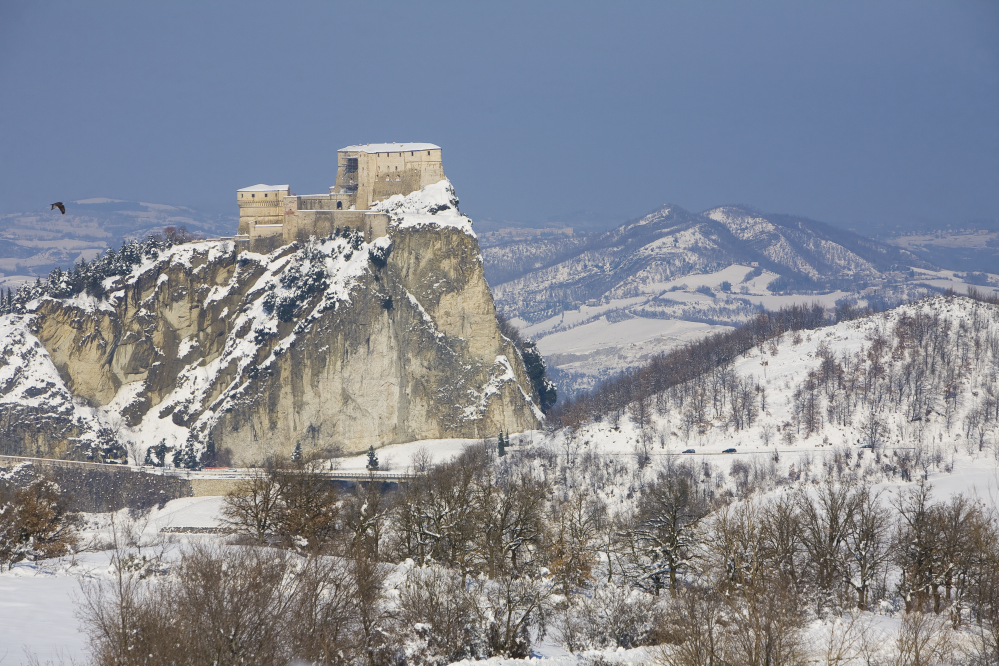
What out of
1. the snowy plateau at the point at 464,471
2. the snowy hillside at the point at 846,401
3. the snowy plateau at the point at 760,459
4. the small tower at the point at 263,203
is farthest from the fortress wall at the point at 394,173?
the snowy hillside at the point at 846,401

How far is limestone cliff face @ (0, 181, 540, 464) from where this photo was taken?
380 ft

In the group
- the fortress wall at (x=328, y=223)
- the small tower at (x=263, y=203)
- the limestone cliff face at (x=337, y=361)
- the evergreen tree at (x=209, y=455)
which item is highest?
the small tower at (x=263, y=203)

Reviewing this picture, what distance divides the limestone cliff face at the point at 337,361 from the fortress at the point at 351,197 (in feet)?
5.50

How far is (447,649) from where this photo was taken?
40.4 metres

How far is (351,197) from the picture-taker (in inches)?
4791

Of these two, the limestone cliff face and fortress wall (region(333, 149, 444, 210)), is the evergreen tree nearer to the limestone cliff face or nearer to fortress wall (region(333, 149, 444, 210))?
the limestone cliff face

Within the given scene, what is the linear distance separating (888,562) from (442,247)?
238 feet

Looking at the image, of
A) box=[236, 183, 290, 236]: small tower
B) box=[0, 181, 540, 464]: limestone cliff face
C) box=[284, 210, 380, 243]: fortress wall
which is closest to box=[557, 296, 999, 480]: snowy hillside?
box=[0, 181, 540, 464]: limestone cliff face

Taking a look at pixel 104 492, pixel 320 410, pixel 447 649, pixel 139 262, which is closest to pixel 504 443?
pixel 320 410

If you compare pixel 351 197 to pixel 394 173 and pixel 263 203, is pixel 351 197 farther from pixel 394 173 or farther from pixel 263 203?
pixel 263 203

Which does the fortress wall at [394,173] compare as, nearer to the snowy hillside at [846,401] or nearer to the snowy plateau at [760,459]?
the snowy plateau at [760,459]

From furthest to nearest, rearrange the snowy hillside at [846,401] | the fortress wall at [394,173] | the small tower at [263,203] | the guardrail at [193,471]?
the small tower at [263,203]
the fortress wall at [394,173]
the guardrail at [193,471]
the snowy hillside at [846,401]

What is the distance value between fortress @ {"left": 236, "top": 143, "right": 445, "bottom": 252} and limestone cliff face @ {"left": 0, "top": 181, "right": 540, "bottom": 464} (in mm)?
1677

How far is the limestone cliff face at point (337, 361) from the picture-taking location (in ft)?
380
